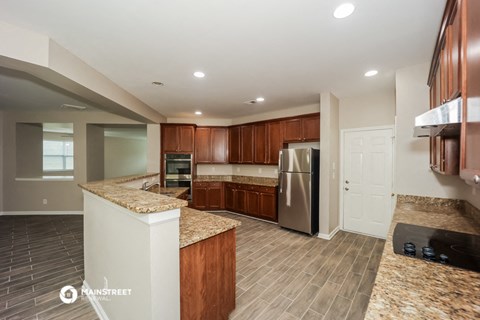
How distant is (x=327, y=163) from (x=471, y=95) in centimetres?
293

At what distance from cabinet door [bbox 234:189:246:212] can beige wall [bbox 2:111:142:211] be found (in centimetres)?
342

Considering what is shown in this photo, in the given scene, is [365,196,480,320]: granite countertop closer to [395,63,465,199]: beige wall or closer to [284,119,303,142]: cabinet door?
[395,63,465,199]: beige wall

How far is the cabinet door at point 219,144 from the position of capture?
5.59 metres

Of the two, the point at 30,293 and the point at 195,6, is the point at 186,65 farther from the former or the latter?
the point at 30,293

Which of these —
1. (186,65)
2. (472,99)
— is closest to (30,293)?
(186,65)

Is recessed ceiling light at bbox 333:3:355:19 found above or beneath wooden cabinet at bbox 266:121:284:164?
above

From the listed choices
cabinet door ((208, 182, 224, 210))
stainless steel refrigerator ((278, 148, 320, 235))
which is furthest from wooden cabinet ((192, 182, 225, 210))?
stainless steel refrigerator ((278, 148, 320, 235))

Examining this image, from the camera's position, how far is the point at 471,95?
0.80m

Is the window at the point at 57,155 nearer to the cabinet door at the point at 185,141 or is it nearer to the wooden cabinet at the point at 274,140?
the cabinet door at the point at 185,141

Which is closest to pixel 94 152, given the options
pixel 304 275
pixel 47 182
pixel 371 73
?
pixel 47 182

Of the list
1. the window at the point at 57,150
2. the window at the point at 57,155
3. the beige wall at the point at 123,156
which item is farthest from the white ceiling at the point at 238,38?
the beige wall at the point at 123,156

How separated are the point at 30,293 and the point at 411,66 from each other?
5.16 metres

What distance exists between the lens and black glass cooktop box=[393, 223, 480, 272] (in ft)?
3.59

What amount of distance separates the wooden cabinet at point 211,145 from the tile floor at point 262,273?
2.26m
